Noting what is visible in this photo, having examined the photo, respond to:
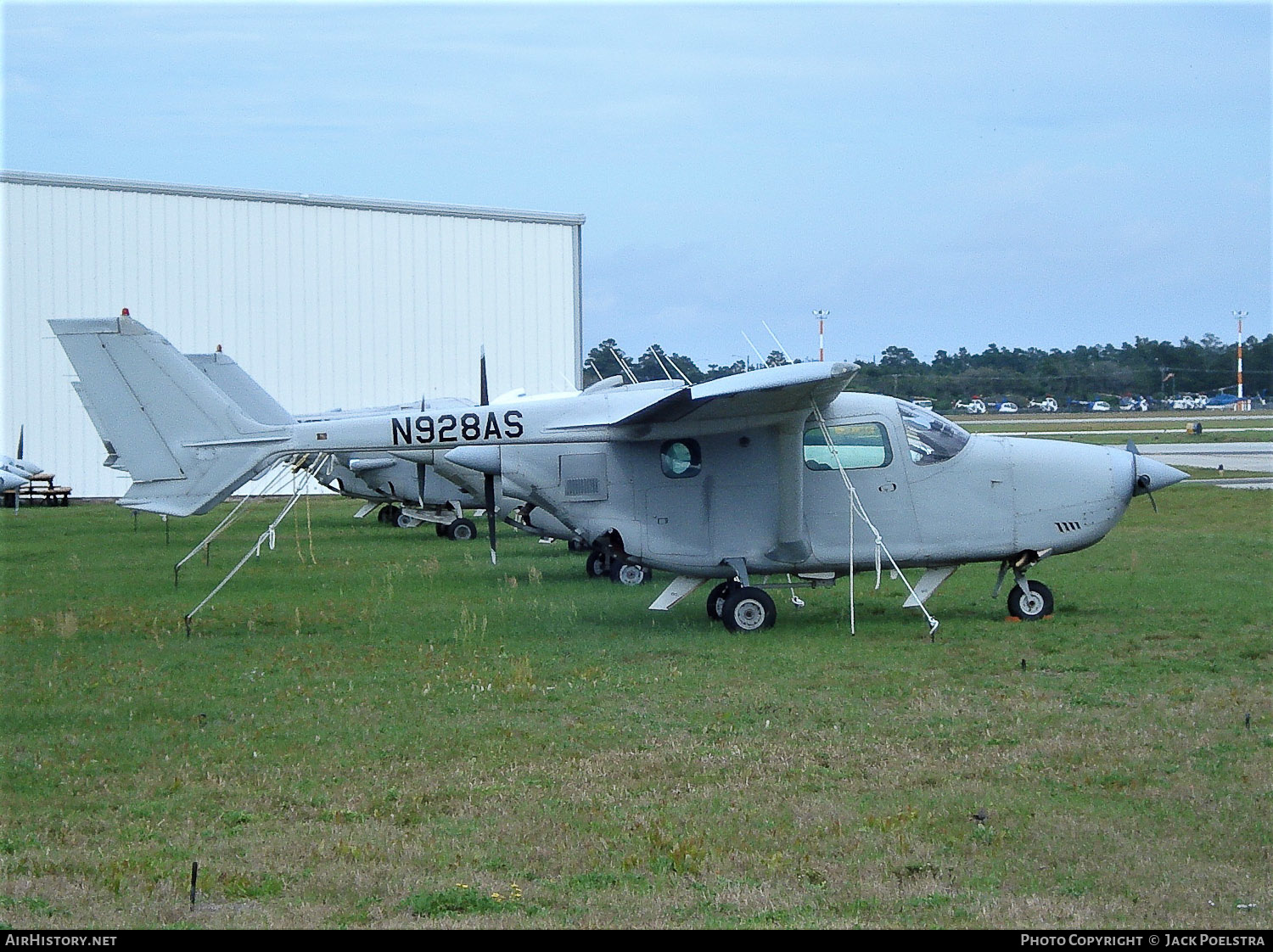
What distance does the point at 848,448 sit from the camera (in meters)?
13.8

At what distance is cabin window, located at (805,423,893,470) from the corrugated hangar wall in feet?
102

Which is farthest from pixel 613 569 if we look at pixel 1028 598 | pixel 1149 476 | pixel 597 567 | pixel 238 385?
pixel 238 385

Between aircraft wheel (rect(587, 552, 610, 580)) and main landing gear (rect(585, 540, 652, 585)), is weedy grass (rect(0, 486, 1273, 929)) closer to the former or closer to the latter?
main landing gear (rect(585, 540, 652, 585))

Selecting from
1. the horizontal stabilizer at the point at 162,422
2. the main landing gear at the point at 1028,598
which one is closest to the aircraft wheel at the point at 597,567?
the horizontal stabilizer at the point at 162,422

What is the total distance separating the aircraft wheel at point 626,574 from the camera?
741 inches

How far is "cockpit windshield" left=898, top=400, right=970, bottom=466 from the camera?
13.7 meters

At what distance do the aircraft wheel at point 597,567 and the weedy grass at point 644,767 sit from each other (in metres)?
3.82

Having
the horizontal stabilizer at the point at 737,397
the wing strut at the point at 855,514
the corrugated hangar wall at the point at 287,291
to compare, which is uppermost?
the corrugated hangar wall at the point at 287,291

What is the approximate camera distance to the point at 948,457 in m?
13.7

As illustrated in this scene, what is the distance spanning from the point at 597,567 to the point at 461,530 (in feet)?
30.4

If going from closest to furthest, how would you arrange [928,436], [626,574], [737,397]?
[737,397] → [928,436] → [626,574]

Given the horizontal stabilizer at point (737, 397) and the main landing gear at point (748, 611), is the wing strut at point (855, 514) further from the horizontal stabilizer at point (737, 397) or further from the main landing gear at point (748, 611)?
the main landing gear at point (748, 611)

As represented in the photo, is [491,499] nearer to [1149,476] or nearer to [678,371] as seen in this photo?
[678,371]

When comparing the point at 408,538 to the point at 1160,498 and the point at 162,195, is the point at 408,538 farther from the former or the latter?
the point at 162,195
